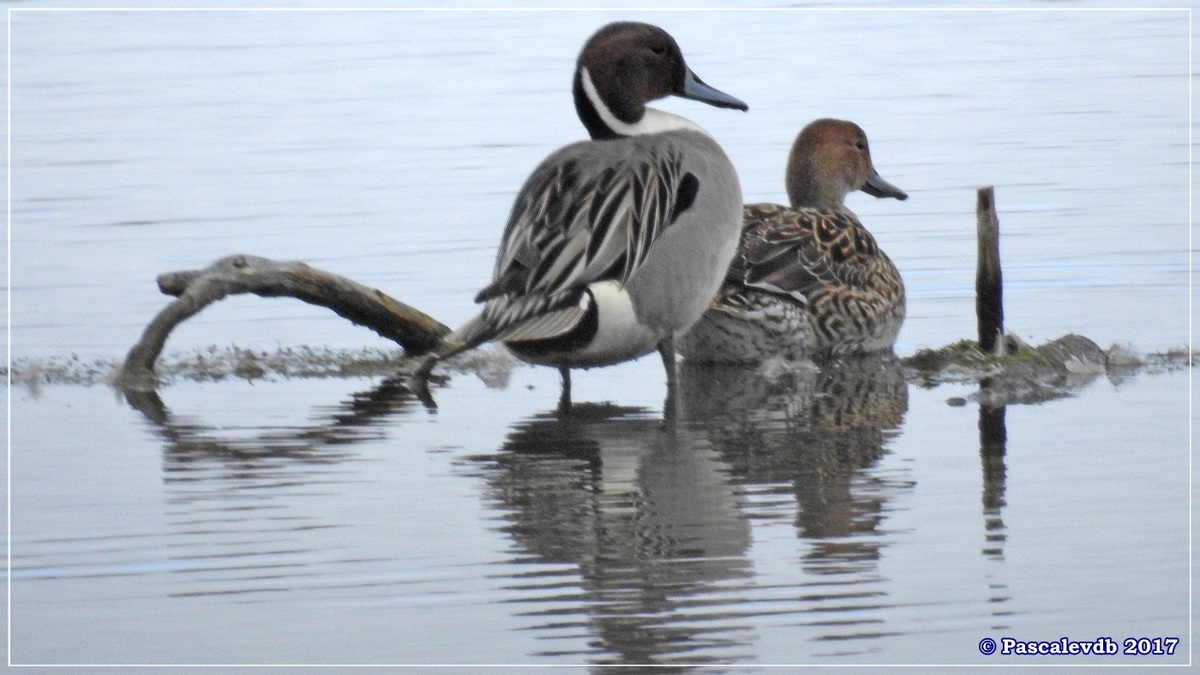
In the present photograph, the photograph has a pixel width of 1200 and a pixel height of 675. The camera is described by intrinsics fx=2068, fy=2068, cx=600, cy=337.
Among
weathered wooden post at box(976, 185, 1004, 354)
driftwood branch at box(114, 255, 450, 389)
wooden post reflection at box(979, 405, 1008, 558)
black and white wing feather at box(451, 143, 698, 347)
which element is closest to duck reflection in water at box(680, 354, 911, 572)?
wooden post reflection at box(979, 405, 1008, 558)

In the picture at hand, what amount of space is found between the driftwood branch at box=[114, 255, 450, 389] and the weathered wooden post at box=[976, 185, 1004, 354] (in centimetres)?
252

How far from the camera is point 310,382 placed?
9.07m

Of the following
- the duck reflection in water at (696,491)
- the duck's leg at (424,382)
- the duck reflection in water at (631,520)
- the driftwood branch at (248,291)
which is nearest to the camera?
the duck reflection in water at (631,520)

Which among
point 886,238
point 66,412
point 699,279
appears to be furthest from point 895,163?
point 66,412

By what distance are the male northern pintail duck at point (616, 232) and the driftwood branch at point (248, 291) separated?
1.80 feet

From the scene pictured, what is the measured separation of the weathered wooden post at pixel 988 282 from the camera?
8.92 meters

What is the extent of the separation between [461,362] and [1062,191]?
546 cm

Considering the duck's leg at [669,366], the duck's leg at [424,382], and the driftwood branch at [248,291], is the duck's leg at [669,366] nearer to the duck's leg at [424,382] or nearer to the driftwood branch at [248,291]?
the duck's leg at [424,382]

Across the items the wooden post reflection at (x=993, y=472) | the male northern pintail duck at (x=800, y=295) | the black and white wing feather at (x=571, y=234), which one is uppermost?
the black and white wing feather at (x=571, y=234)

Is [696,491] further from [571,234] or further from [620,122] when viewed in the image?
[620,122]

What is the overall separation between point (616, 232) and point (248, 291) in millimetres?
1850

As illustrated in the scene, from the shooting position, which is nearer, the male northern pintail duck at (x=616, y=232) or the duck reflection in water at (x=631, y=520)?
the duck reflection in water at (x=631, y=520)

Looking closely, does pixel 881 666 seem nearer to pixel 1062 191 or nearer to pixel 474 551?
pixel 474 551

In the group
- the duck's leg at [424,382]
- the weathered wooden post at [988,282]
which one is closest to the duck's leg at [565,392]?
the duck's leg at [424,382]
